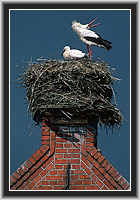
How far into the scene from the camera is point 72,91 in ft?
24.0

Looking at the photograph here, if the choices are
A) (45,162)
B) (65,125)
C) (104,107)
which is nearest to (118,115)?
(104,107)

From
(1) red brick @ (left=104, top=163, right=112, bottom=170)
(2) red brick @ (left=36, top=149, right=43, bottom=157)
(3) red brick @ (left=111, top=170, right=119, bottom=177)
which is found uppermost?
(2) red brick @ (left=36, top=149, right=43, bottom=157)

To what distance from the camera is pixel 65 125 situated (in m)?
7.06

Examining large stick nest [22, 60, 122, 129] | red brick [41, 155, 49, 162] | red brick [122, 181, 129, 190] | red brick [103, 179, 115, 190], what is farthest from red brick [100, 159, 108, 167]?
red brick [41, 155, 49, 162]

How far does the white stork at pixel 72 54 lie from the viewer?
8.82 meters

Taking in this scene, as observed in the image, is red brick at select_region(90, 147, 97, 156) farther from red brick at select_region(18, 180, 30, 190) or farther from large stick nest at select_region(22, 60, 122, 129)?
red brick at select_region(18, 180, 30, 190)

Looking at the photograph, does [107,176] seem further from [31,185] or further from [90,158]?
[31,185]

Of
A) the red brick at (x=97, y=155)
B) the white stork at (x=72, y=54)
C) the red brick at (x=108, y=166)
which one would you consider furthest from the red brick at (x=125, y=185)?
the white stork at (x=72, y=54)

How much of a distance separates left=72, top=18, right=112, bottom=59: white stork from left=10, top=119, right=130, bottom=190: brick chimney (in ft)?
8.89

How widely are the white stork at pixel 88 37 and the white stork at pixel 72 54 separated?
492 mm

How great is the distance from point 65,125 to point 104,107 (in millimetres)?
671

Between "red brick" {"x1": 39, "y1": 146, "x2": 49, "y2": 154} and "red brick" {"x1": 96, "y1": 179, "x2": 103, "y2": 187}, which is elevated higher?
"red brick" {"x1": 39, "y1": 146, "x2": 49, "y2": 154}

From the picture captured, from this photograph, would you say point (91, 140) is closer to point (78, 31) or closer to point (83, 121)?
point (83, 121)

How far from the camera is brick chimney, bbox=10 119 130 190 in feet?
21.5
